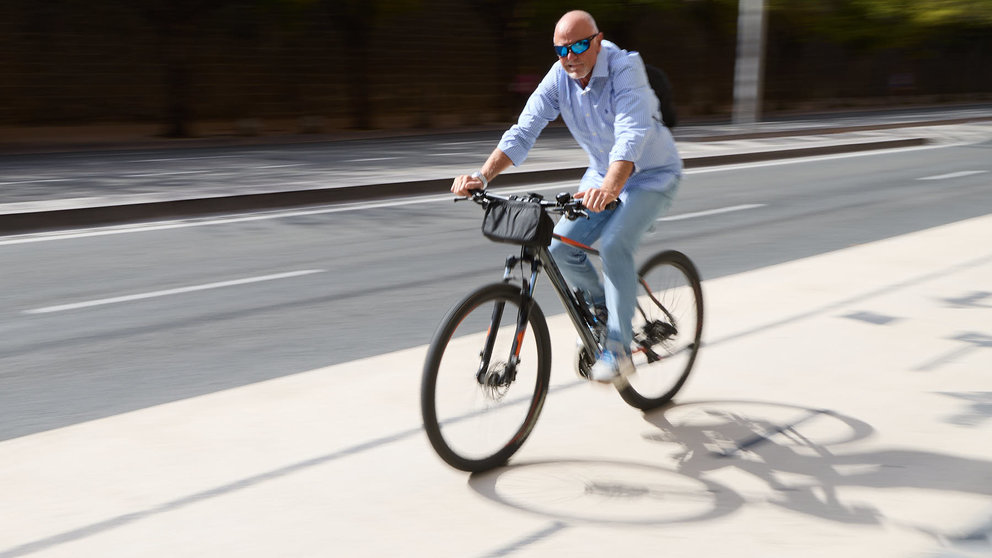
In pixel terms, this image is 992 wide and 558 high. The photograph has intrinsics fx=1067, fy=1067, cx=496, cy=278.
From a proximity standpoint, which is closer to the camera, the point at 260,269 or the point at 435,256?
the point at 260,269

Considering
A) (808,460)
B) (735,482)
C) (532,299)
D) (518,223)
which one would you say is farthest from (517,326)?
(808,460)

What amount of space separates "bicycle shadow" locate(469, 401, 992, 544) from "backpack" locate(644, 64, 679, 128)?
4.26ft

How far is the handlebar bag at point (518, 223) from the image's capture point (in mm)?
3703

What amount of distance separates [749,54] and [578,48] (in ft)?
66.6

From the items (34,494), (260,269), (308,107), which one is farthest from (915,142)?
(34,494)

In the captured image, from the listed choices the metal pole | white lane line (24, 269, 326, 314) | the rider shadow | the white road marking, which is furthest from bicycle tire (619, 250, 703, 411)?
the metal pole

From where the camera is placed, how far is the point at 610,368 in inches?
Result: 162

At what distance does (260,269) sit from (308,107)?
844 inches

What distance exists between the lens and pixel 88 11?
2430cm

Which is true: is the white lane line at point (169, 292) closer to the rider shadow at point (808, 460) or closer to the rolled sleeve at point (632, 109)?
the rider shadow at point (808, 460)

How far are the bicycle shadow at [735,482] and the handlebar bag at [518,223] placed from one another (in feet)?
2.91

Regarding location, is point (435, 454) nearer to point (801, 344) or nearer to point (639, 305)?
point (639, 305)

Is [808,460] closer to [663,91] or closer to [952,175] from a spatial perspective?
[663,91]

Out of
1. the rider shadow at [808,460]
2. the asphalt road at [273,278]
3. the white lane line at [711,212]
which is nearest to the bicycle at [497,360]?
the rider shadow at [808,460]
